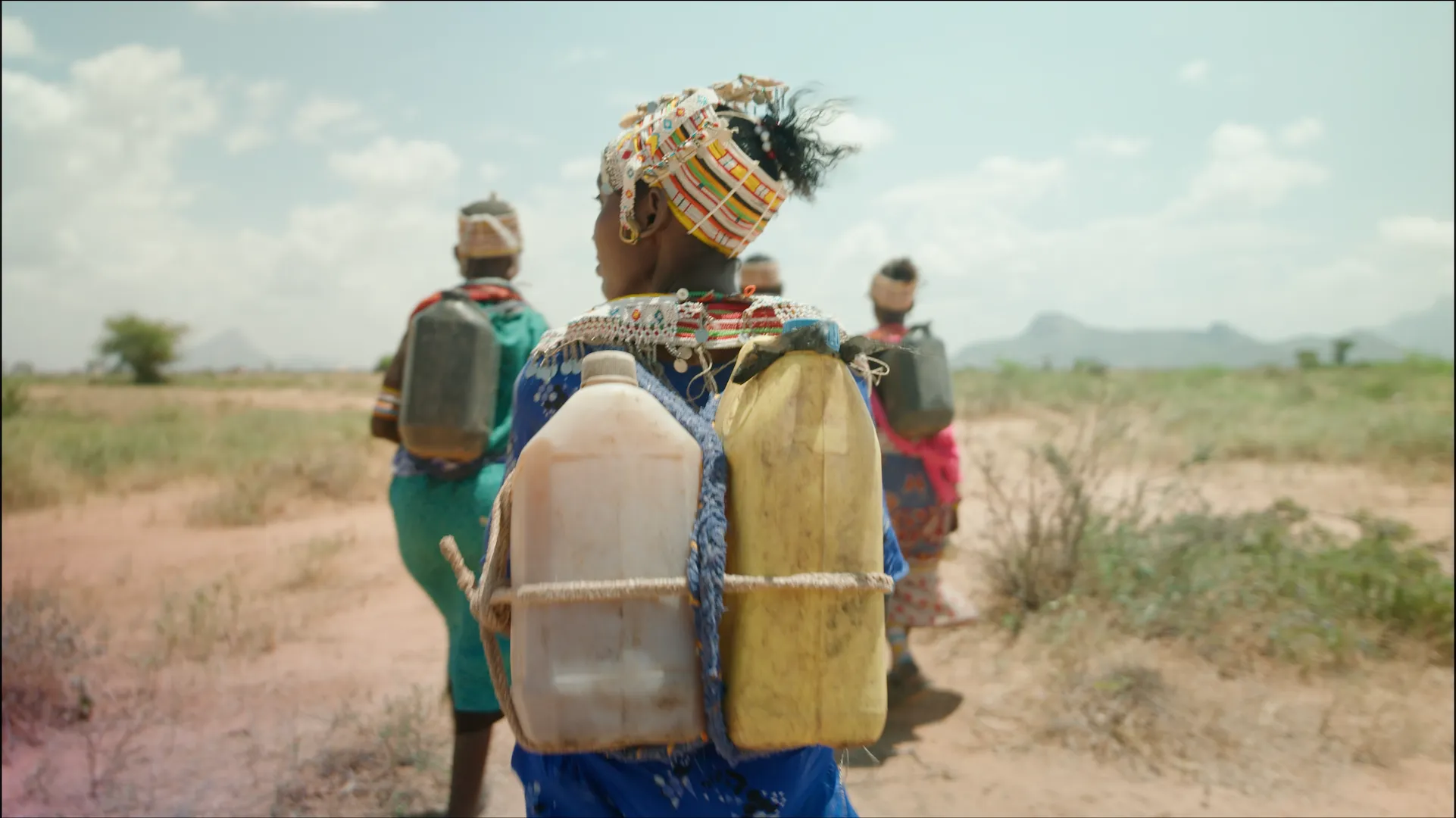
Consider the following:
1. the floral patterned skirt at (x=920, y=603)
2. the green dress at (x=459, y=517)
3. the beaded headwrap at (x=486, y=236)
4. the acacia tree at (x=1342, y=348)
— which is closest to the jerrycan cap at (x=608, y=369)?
the green dress at (x=459, y=517)

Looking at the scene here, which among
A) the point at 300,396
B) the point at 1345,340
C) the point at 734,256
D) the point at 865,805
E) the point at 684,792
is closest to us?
the point at 684,792

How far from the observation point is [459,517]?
2.89 meters

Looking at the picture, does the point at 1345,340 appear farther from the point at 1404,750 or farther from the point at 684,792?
the point at 684,792

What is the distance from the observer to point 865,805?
11.9 feet

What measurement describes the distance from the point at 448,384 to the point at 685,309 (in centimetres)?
132

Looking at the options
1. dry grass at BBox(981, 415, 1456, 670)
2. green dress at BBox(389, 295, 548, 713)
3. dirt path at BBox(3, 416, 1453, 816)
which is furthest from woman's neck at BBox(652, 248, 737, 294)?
dry grass at BBox(981, 415, 1456, 670)

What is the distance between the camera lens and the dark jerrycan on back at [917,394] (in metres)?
3.75

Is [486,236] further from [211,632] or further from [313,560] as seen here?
[313,560]

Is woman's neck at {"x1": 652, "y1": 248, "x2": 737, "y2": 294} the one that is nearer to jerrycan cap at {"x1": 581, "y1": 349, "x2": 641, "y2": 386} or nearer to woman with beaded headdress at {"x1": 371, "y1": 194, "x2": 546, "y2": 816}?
jerrycan cap at {"x1": 581, "y1": 349, "x2": 641, "y2": 386}

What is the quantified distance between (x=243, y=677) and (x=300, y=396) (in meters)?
29.5

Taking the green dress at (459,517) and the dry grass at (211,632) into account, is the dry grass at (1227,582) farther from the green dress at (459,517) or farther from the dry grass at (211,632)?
the dry grass at (211,632)

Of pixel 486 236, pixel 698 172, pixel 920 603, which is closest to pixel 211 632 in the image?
pixel 486 236

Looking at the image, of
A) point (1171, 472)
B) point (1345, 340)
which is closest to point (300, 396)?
point (1171, 472)

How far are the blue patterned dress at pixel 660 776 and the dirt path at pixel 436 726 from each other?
214cm
